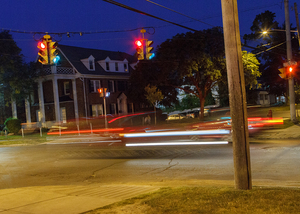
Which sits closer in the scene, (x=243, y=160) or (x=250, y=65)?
(x=243, y=160)

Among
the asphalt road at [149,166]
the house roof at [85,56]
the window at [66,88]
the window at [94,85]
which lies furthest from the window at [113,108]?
the asphalt road at [149,166]

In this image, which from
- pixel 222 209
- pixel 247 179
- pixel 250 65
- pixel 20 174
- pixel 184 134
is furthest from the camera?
pixel 250 65

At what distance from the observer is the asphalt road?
30.3ft

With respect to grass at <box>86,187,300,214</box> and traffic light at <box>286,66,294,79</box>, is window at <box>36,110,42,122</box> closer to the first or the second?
traffic light at <box>286,66,294,79</box>

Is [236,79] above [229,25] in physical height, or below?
below

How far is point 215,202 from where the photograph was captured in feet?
17.9

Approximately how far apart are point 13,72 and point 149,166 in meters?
27.0

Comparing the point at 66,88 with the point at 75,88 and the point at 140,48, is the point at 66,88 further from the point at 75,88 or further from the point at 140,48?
the point at 140,48

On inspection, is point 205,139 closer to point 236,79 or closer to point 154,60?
point 236,79

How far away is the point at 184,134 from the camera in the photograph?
1978 centimetres

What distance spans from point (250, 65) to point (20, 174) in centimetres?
2653

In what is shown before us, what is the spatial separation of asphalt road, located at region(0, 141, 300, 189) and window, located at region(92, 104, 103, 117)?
24.7 metres

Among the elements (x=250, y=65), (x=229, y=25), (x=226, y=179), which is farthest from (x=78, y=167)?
(x=250, y=65)

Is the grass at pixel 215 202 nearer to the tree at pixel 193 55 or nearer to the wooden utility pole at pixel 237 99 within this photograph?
the wooden utility pole at pixel 237 99
